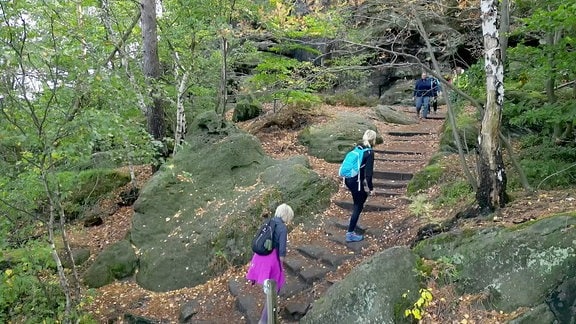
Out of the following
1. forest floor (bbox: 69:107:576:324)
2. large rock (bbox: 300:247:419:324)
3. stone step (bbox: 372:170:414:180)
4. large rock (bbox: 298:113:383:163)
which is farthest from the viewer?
large rock (bbox: 298:113:383:163)

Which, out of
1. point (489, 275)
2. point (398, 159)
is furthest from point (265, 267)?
point (398, 159)

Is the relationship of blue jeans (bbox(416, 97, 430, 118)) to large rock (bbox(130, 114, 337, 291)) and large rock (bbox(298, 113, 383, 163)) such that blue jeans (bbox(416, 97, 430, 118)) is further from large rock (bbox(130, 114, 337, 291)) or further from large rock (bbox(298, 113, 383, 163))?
large rock (bbox(130, 114, 337, 291))

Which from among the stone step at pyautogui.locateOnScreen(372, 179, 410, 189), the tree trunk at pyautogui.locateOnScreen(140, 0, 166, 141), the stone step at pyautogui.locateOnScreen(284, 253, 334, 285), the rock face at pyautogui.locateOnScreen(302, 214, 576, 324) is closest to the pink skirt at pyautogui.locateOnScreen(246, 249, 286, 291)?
the rock face at pyautogui.locateOnScreen(302, 214, 576, 324)

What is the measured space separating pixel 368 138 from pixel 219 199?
4065mm

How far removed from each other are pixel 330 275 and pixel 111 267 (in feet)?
15.9

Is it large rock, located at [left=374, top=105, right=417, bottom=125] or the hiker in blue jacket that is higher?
the hiker in blue jacket

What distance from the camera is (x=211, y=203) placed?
9648mm

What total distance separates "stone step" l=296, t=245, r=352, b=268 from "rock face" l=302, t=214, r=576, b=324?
1498 millimetres

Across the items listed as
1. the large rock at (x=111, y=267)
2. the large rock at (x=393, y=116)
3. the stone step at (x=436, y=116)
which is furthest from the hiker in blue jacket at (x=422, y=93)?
the large rock at (x=111, y=267)

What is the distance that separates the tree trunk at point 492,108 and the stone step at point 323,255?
2.54m

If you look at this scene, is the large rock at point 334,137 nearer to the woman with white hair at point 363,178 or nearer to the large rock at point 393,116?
the large rock at point 393,116

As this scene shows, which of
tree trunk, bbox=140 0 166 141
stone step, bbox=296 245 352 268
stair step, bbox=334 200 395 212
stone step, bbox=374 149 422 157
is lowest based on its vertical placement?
stone step, bbox=296 245 352 268

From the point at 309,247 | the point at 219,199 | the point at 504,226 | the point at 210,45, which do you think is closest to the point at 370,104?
the point at 210,45

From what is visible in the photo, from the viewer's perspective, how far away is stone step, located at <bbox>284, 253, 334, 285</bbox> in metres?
6.81
